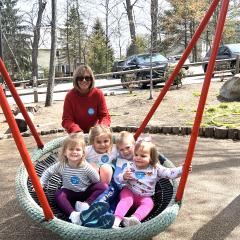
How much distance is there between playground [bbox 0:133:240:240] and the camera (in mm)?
2998

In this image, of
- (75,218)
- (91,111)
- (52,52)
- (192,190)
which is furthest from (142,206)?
(52,52)

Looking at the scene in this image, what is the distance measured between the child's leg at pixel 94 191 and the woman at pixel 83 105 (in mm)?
809

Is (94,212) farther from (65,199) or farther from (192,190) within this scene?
(192,190)

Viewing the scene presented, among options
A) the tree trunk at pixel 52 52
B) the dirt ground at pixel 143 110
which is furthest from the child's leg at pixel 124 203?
the tree trunk at pixel 52 52

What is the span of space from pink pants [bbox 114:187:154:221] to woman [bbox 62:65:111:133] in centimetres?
101

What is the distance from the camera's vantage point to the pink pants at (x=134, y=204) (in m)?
2.71

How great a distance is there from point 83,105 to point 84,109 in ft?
0.13

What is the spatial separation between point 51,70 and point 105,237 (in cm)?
871

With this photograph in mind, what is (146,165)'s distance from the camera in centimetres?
304

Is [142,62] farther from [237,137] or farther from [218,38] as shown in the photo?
[218,38]

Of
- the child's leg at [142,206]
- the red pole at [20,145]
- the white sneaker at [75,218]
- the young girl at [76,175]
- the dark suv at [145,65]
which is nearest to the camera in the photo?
the red pole at [20,145]

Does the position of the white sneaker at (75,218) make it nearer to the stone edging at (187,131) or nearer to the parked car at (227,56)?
the stone edging at (187,131)

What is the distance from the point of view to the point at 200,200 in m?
3.60

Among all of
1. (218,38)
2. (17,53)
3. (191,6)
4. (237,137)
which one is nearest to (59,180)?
(218,38)
